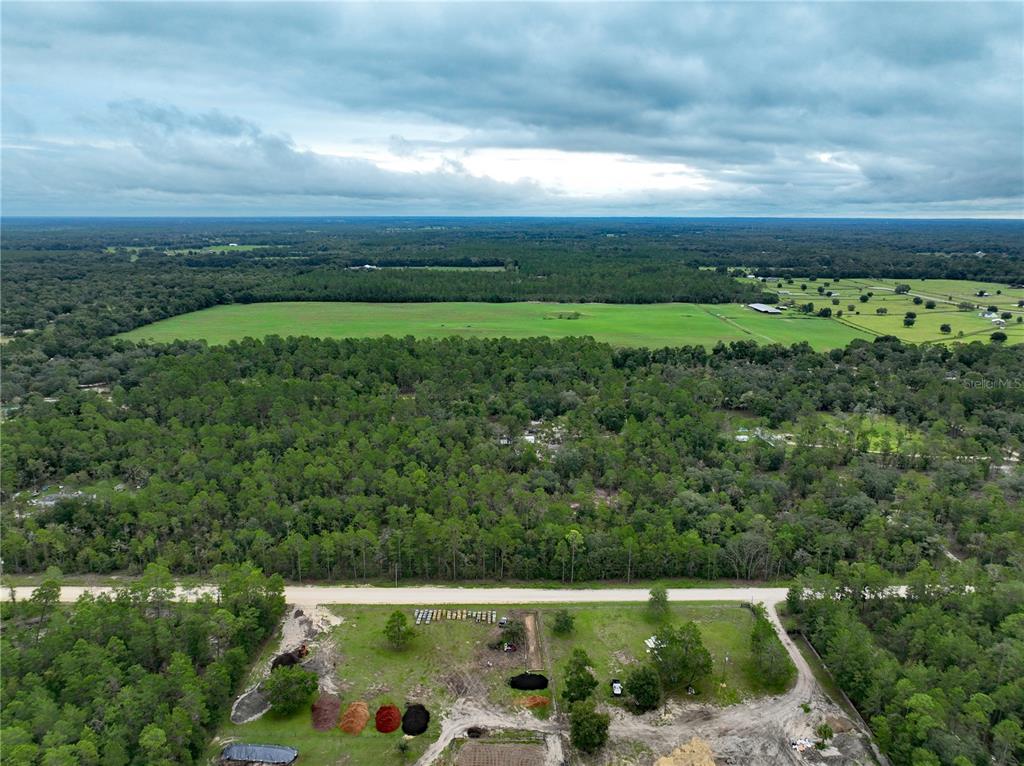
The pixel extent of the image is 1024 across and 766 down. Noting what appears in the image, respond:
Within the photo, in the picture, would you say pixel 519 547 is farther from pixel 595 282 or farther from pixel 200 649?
pixel 595 282

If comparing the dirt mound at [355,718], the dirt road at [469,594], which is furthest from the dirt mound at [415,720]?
the dirt road at [469,594]

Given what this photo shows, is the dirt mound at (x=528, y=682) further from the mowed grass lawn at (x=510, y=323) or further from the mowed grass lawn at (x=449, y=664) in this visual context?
the mowed grass lawn at (x=510, y=323)

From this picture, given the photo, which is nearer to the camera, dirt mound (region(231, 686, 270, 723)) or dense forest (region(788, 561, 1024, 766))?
dense forest (region(788, 561, 1024, 766))

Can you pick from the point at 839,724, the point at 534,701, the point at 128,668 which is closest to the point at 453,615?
the point at 534,701

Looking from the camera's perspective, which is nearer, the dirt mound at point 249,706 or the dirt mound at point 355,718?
the dirt mound at point 355,718

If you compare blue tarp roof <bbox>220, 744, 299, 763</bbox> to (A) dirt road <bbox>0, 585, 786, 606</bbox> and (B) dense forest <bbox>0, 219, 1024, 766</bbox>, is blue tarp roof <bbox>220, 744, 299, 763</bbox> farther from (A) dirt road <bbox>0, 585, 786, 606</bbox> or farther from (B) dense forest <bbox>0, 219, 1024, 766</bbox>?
(A) dirt road <bbox>0, 585, 786, 606</bbox>

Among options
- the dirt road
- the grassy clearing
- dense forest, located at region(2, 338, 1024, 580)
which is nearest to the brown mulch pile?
the dirt road
